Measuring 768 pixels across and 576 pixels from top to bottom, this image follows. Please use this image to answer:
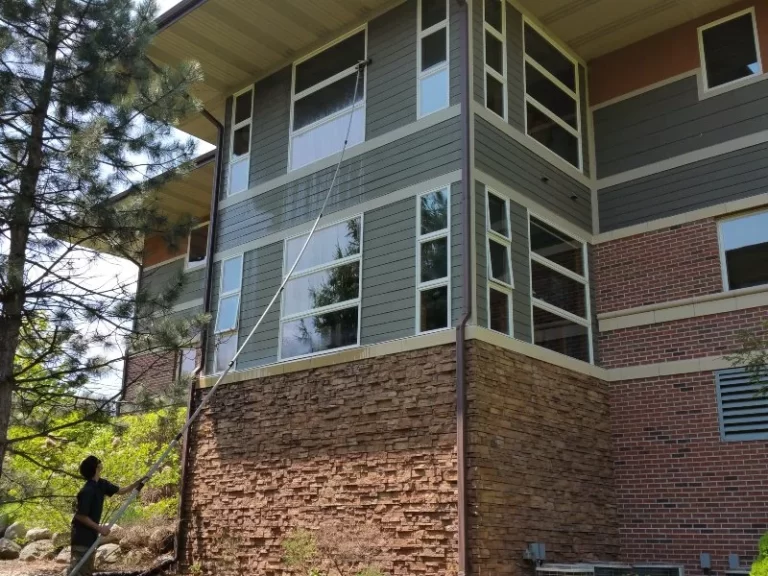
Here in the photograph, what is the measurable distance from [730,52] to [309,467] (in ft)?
27.0

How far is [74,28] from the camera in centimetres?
873

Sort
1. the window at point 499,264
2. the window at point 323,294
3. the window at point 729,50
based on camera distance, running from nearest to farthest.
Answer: the window at point 499,264
the window at point 323,294
the window at point 729,50

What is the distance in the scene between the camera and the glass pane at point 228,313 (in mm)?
12633

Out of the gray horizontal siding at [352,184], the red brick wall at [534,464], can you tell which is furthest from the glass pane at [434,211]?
the red brick wall at [534,464]

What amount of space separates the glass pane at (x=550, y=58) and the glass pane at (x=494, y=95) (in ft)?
3.89

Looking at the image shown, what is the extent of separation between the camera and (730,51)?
1167 cm

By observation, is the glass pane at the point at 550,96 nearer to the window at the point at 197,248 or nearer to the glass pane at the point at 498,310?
the glass pane at the point at 498,310

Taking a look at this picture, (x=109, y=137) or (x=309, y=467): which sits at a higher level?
(x=109, y=137)

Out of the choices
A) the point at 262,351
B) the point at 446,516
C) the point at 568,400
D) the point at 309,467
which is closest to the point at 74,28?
the point at 262,351

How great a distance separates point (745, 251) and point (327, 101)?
6.29 m

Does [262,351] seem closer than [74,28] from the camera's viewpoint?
No

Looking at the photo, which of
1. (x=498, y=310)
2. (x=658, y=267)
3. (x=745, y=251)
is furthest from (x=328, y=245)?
(x=745, y=251)

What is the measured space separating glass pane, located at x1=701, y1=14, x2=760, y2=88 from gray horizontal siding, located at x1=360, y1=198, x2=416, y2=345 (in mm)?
4951

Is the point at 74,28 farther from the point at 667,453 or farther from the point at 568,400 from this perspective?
the point at 667,453
